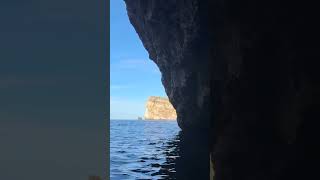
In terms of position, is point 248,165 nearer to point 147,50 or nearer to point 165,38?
point 165,38

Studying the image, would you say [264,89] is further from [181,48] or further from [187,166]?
[181,48]

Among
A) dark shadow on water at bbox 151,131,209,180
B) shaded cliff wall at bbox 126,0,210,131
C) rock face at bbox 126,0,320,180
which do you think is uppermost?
shaded cliff wall at bbox 126,0,210,131

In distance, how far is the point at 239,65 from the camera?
13.2m

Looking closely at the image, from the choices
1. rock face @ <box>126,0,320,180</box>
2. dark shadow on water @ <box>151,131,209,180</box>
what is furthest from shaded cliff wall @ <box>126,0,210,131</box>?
rock face @ <box>126,0,320,180</box>

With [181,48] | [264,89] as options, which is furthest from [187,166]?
[264,89]

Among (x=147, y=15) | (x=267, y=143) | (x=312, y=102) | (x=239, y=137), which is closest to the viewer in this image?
(x=312, y=102)

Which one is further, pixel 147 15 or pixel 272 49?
pixel 147 15

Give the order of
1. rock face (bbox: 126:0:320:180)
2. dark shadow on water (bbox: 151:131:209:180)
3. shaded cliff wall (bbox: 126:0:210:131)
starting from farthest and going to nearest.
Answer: shaded cliff wall (bbox: 126:0:210:131) → dark shadow on water (bbox: 151:131:209:180) → rock face (bbox: 126:0:320:180)

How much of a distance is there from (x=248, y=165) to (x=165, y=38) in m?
30.9

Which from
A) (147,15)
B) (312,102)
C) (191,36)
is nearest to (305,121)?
(312,102)

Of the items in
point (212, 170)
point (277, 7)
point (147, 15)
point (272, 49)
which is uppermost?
point (147, 15)

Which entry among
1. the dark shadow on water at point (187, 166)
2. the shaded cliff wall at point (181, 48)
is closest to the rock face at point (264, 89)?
the dark shadow on water at point (187, 166)

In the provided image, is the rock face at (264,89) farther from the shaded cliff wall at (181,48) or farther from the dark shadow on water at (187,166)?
the shaded cliff wall at (181,48)

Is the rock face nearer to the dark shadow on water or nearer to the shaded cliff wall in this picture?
the dark shadow on water
